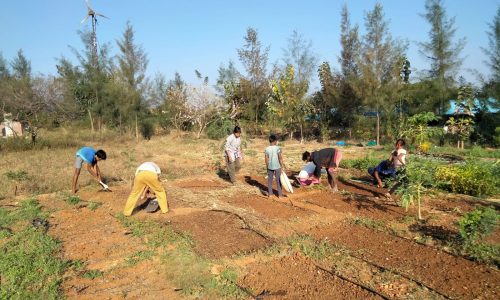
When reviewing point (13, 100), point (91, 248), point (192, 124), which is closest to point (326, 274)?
point (91, 248)

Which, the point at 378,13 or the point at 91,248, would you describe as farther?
the point at 378,13

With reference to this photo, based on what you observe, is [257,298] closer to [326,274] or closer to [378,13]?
[326,274]

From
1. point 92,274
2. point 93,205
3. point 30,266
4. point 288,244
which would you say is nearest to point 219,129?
point 93,205

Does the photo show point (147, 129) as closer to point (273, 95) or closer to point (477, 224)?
point (273, 95)

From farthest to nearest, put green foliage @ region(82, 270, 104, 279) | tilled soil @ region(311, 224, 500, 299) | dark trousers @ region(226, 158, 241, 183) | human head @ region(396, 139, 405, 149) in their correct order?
dark trousers @ region(226, 158, 241, 183)
human head @ region(396, 139, 405, 149)
green foliage @ region(82, 270, 104, 279)
tilled soil @ region(311, 224, 500, 299)

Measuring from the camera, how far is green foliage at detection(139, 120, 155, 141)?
2270 centimetres

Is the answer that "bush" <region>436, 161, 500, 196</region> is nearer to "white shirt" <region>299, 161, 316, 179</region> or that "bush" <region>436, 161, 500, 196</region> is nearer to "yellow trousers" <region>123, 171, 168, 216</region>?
"white shirt" <region>299, 161, 316, 179</region>

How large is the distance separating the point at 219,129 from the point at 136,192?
50.7ft

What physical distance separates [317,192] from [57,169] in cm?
820

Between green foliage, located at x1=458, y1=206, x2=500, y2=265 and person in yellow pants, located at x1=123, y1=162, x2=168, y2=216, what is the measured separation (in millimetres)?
4720

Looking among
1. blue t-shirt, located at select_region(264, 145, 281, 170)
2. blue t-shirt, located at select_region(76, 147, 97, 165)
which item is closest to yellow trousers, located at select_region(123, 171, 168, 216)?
blue t-shirt, located at select_region(264, 145, 281, 170)

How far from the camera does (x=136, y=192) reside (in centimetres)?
691

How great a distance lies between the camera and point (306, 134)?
22.5 meters

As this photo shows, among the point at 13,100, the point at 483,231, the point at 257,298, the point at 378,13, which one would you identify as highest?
the point at 378,13
